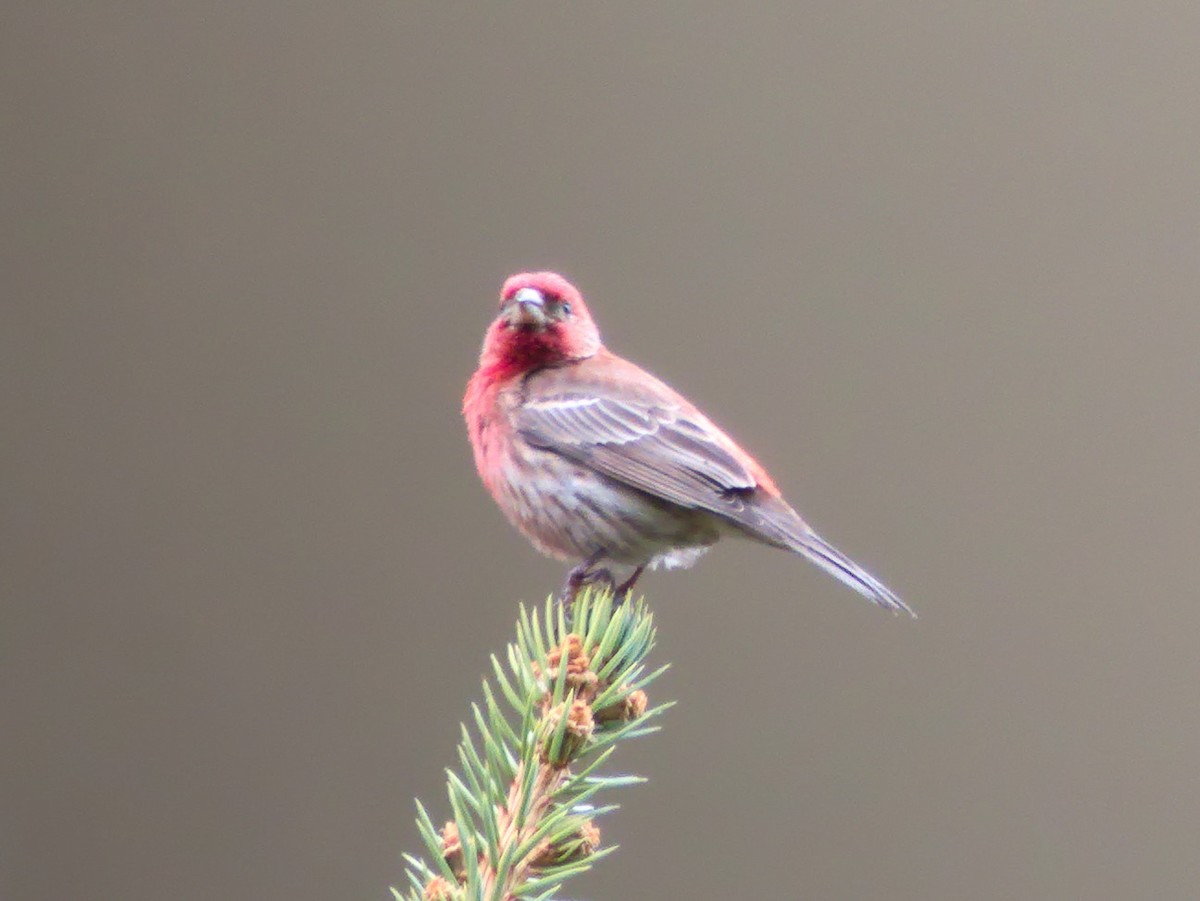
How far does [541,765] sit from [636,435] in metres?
1.23

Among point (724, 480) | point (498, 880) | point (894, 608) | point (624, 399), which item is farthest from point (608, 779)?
point (624, 399)

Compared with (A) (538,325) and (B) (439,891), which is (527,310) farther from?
(B) (439,891)

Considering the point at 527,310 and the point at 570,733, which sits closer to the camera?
the point at 570,733

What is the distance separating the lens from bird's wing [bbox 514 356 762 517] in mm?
2059

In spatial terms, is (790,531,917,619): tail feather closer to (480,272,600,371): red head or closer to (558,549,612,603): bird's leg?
(558,549,612,603): bird's leg

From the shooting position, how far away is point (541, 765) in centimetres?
101

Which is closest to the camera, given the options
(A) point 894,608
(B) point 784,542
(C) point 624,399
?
(A) point 894,608

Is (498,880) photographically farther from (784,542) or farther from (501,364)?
(501,364)

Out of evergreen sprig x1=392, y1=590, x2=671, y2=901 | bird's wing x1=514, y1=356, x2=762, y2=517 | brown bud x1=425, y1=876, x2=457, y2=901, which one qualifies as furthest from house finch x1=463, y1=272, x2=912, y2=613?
brown bud x1=425, y1=876, x2=457, y2=901

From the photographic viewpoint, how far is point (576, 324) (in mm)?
2365

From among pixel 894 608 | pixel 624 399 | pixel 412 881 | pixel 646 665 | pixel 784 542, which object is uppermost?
pixel 624 399

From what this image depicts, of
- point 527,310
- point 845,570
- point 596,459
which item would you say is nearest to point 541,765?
point 845,570

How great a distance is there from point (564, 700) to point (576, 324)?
1.37 metres

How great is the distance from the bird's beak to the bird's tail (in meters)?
0.54
